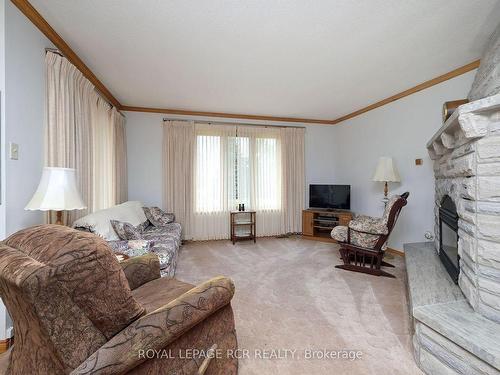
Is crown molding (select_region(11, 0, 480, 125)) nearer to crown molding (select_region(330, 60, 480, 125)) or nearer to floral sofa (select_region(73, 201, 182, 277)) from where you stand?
crown molding (select_region(330, 60, 480, 125))

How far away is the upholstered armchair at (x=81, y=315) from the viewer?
0.73 m

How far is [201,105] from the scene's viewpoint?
4023 millimetres

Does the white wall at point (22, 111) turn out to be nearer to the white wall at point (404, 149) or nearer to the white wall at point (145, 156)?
the white wall at point (145, 156)

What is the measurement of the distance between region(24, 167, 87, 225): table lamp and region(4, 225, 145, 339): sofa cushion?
66cm

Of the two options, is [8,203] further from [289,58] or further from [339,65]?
[339,65]

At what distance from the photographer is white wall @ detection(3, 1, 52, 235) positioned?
1584mm

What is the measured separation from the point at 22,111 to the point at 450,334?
3.21 metres

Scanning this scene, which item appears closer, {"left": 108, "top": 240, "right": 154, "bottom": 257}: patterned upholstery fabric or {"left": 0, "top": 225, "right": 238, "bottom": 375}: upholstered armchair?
{"left": 0, "top": 225, "right": 238, "bottom": 375}: upholstered armchair

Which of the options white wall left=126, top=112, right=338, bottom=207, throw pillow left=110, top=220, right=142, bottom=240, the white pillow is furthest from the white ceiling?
throw pillow left=110, top=220, right=142, bottom=240

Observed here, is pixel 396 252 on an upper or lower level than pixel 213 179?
lower

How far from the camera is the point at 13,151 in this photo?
1.62 meters

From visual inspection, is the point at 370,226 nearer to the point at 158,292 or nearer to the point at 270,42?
the point at 270,42

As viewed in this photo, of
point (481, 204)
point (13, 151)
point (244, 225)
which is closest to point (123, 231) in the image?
point (13, 151)

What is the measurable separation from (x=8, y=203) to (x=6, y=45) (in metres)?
1.07
